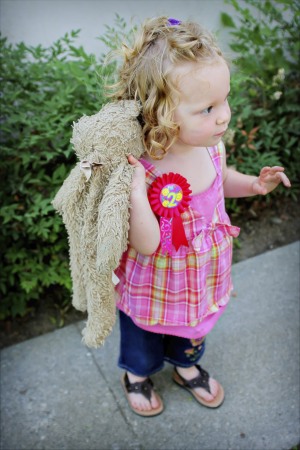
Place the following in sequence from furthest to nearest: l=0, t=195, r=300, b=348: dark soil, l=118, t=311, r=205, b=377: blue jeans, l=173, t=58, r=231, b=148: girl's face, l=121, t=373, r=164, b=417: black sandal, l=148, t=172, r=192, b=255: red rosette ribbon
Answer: l=0, t=195, r=300, b=348: dark soil
l=121, t=373, r=164, b=417: black sandal
l=118, t=311, r=205, b=377: blue jeans
l=148, t=172, r=192, b=255: red rosette ribbon
l=173, t=58, r=231, b=148: girl's face

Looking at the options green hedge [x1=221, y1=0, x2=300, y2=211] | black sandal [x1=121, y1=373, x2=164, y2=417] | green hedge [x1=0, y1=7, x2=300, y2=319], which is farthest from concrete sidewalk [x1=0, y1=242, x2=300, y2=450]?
green hedge [x1=221, y1=0, x2=300, y2=211]

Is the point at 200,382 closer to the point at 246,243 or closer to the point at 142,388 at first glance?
the point at 142,388

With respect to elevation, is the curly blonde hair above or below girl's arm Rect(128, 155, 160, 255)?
above

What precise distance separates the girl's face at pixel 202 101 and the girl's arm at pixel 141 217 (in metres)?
0.17

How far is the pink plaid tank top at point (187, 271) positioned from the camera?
157 centimetres

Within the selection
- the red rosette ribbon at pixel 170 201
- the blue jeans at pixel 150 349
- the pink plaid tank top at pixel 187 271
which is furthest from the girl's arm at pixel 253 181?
the blue jeans at pixel 150 349

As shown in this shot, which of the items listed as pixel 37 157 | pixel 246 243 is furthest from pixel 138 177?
pixel 246 243

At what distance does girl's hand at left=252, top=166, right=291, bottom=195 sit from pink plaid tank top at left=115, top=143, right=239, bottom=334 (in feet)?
0.50

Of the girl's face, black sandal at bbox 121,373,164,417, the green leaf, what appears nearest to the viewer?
the girl's face

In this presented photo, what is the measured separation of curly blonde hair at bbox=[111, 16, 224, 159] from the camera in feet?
4.30

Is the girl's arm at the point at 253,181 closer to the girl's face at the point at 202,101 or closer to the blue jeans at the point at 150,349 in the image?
the girl's face at the point at 202,101

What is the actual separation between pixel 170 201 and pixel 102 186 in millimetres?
217

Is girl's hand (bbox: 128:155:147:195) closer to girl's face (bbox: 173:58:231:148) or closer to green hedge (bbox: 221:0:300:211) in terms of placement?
girl's face (bbox: 173:58:231:148)

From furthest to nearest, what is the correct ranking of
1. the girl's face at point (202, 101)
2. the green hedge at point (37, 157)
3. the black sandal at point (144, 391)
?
the green hedge at point (37, 157), the black sandal at point (144, 391), the girl's face at point (202, 101)
